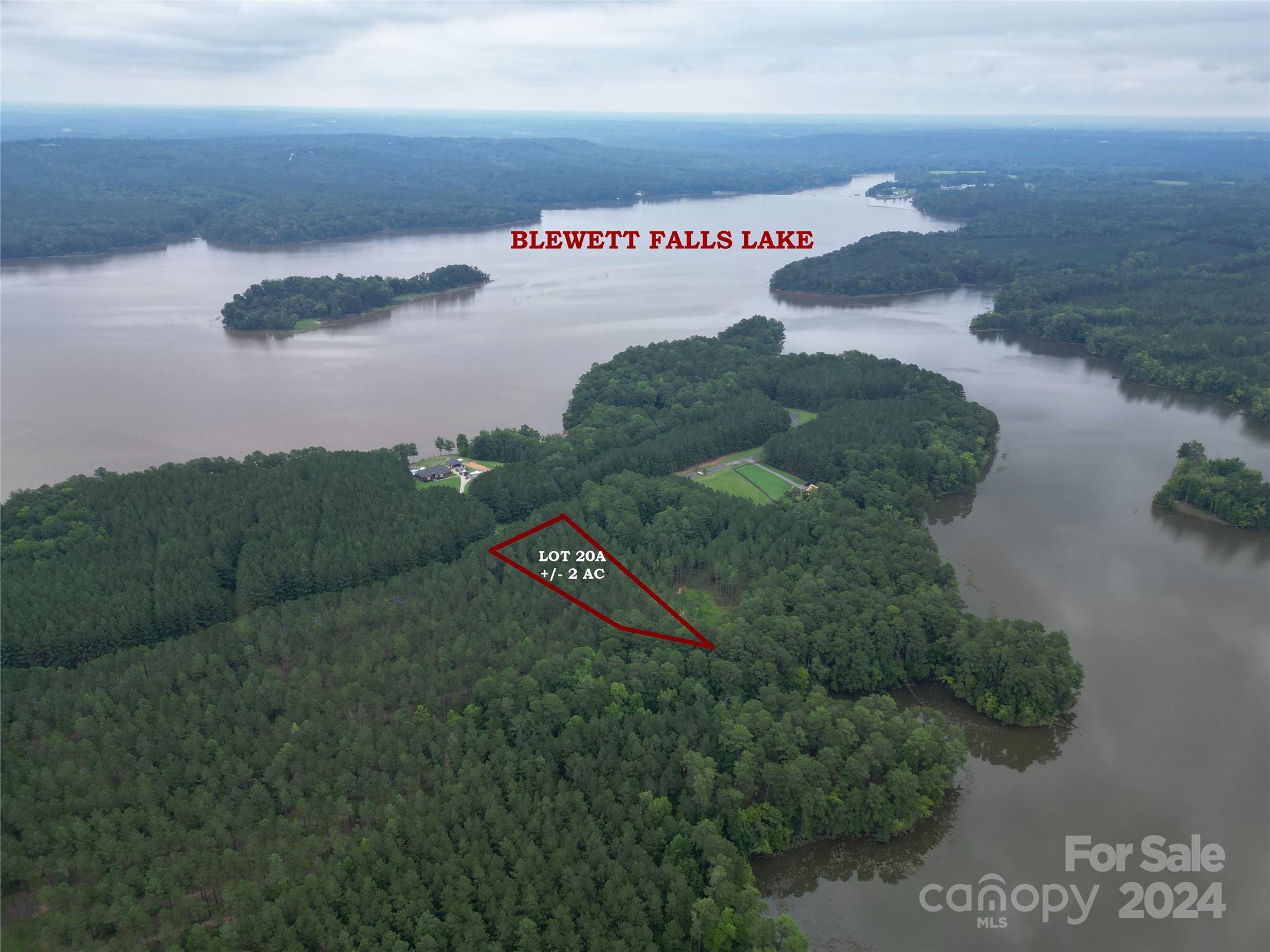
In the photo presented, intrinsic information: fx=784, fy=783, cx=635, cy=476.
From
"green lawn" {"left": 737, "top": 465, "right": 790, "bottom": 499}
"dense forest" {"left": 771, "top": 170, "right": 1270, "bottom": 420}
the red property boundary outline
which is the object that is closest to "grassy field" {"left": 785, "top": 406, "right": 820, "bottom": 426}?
"green lawn" {"left": 737, "top": 465, "right": 790, "bottom": 499}

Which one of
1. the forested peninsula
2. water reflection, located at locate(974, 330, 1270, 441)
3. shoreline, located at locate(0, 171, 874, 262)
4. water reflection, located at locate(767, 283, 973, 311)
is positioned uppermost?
shoreline, located at locate(0, 171, 874, 262)

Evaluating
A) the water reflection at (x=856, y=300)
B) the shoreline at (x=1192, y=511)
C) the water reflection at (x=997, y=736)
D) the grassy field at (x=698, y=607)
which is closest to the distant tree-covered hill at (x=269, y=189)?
the water reflection at (x=856, y=300)

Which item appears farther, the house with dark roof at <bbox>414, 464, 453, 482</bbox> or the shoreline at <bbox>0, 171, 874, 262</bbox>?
the shoreline at <bbox>0, 171, 874, 262</bbox>

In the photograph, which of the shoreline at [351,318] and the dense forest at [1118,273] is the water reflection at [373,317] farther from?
the dense forest at [1118,273]

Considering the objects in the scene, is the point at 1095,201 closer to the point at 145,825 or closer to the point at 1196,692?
the point at 1196,692

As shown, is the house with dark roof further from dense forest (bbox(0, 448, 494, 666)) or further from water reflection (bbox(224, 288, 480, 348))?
water reflection (bbox(224, 288, 480, 348))

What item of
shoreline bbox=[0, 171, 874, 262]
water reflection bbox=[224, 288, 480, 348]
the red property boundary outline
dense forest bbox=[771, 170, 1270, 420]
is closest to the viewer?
the red property boundary outline

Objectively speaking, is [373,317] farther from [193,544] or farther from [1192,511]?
[1192,511]

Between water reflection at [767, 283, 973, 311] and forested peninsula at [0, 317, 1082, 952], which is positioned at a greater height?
water reflection at [767, 283, 973, 311]
